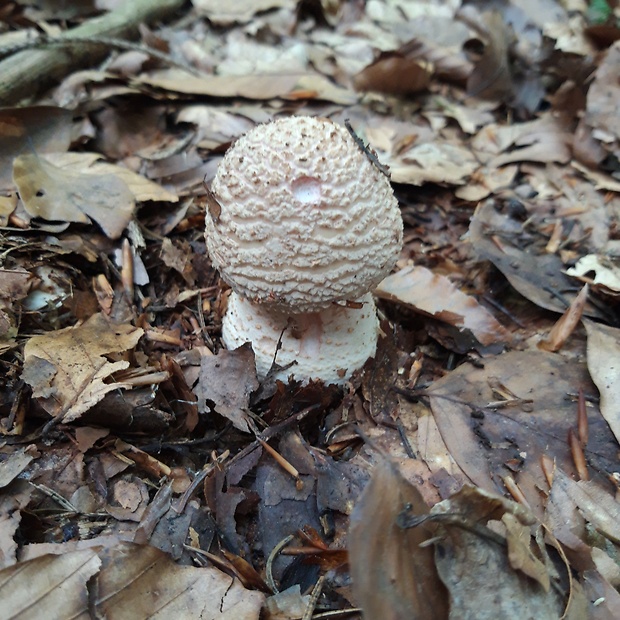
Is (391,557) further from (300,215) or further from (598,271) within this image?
(598,271)

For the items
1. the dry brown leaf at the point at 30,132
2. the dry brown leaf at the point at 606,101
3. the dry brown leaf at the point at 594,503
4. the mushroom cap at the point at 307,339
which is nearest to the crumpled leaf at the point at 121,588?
the mushroom cap at the point at 307,339

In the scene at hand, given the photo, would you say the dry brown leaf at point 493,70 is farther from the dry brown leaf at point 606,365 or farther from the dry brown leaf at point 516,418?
the dry brown leaf at point 516,418

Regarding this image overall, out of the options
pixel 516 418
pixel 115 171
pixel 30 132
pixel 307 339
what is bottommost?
pixel 516 418

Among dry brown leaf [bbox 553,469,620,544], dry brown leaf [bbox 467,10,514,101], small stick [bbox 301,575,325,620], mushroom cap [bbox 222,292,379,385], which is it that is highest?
dry brown leaf [bbox 467,10,514,101]

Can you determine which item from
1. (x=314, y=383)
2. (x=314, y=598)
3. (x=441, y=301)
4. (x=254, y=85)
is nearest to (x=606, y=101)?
(x=441, y=301)

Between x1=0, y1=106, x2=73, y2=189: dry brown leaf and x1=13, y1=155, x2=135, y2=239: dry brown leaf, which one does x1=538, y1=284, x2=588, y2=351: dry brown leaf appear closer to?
x1=13, y1=155, x2=135, y2=239: dry brown leaf

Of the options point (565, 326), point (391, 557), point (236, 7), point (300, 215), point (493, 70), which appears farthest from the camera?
point (236, 7)

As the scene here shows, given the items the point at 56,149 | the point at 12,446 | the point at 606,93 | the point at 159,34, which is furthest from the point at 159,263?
the point at 606,93

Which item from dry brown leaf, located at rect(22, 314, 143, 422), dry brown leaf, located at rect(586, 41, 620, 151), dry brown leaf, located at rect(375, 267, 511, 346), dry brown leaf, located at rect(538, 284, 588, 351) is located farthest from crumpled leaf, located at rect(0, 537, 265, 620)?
dry brown leaf, located at rect(586, 41, 620, 151)
